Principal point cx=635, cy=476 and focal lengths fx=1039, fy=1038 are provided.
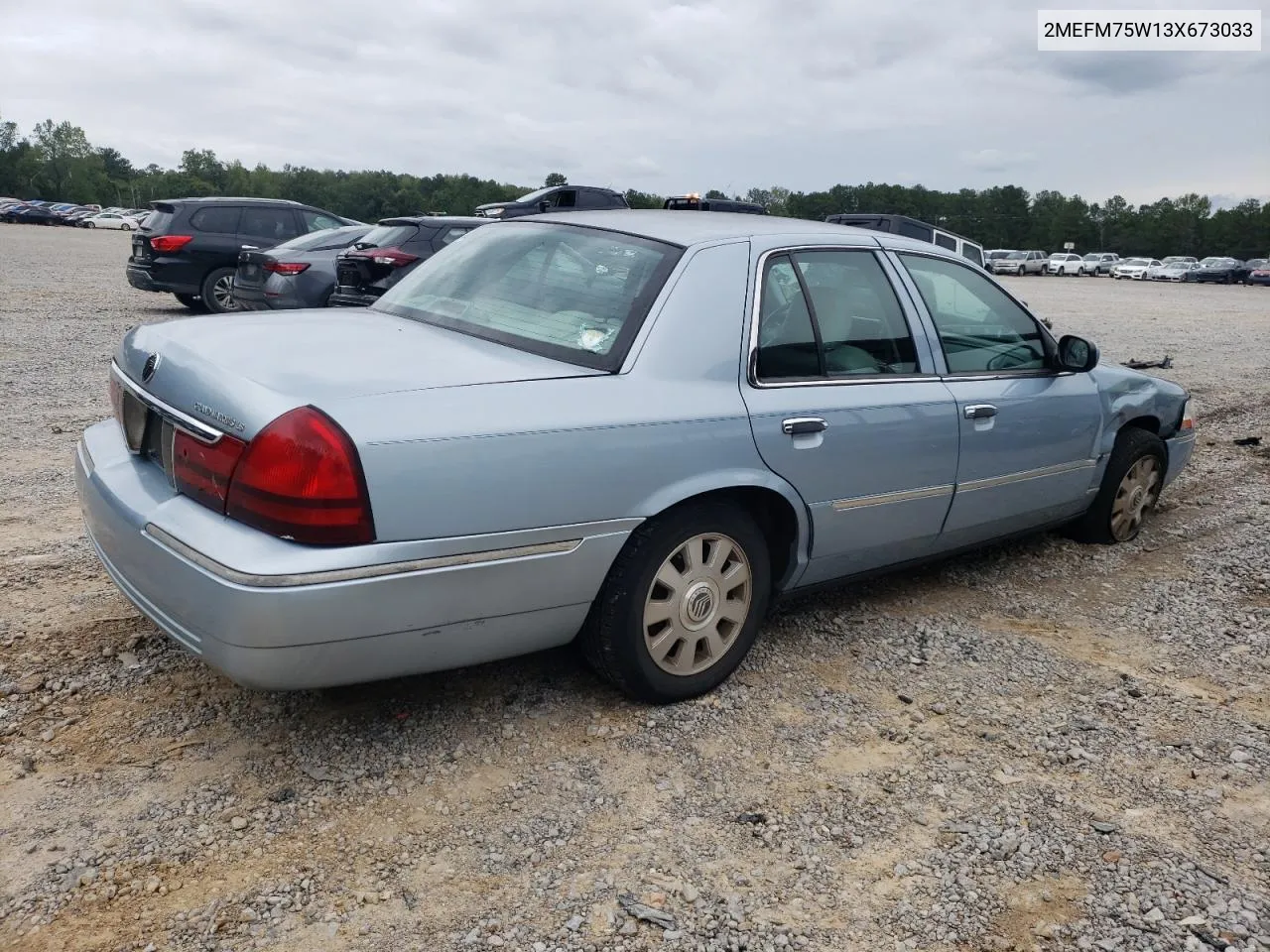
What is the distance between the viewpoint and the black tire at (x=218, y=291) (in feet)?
44.5

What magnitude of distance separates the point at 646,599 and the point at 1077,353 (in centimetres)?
264

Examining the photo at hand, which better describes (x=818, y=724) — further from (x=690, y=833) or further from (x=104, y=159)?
(x=104, y=159)

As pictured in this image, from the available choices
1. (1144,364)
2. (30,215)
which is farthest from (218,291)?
(30,215)

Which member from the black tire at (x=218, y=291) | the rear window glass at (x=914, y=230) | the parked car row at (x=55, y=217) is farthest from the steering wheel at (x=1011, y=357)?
the parked car row at (x=55, y=217)

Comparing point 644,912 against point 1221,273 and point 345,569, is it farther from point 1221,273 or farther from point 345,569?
point 1221,273

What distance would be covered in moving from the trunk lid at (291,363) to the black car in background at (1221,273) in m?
57.0

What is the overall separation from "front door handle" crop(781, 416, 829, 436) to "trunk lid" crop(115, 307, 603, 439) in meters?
0.73

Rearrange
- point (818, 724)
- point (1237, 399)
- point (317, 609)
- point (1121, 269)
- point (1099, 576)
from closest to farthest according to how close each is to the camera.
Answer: point (317, 609) < point (818, 724) < point (1099, 576) < point (1237, 399) < point (1121, 269)

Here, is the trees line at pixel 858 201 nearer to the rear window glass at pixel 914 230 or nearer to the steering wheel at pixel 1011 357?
the rear window glass at pixel 914 230

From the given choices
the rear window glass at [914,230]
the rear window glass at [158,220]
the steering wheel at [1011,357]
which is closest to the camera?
the steering wheel at [1011,357]

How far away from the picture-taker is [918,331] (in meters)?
4.03

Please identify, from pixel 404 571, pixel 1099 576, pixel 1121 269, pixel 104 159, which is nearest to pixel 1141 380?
pixel 1099 576

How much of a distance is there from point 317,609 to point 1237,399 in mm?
10080

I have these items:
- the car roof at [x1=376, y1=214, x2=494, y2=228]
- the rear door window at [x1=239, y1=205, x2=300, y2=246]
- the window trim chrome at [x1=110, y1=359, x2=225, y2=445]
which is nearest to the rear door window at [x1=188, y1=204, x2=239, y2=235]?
the rear door window at [x1=239, y1=205, x2=300, y2=246]
